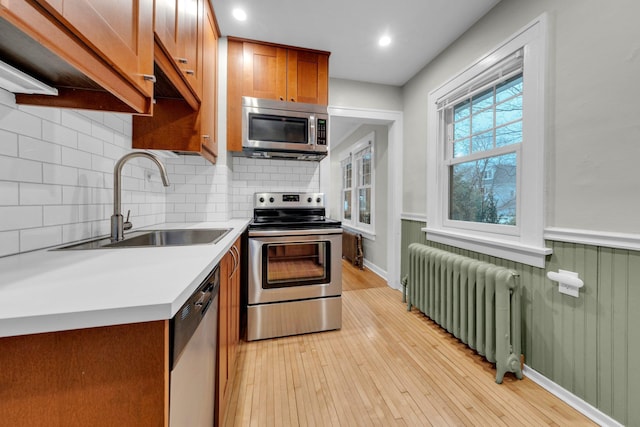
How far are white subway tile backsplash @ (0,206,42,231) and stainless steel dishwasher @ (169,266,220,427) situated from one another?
67 centimetres

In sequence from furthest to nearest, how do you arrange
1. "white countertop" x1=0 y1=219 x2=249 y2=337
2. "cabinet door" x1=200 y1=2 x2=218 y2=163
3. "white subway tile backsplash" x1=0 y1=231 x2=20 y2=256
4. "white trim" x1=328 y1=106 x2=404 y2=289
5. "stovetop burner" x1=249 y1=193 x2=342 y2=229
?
"white trim" x1=328 y1=106 x2=404 y2=289, "stovetop burner" x1=249 y1=193 x2=342 y2=229, "cabinet door" x1=200 y1=2 x2=218 y2=163, "white subway tile backsplash" x1=0 y1=231 x2=20 y2=256, "white countertop" x1=0 y1=219 x2=249 y2=337

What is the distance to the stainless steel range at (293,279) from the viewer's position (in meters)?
1.97

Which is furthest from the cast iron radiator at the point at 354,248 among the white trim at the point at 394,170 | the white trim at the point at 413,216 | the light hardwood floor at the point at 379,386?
the light hardwood floor at the point at 379,386

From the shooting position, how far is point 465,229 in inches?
85.3

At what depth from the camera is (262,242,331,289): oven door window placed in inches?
78.6

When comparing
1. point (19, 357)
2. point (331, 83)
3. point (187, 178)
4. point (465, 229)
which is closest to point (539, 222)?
point (465, 229)

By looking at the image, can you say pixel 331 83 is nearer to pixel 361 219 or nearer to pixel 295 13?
pixel 295 13

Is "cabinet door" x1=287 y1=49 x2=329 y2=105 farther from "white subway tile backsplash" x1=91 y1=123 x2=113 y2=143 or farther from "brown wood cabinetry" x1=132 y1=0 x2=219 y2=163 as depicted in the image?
"white subway tile backsplash" x1=91 y1=123 x2=113 y2=143

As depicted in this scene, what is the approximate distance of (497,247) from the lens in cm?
178

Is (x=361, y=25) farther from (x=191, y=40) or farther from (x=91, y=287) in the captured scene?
(x=91, y=287)

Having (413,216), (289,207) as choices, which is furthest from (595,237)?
(289,207)

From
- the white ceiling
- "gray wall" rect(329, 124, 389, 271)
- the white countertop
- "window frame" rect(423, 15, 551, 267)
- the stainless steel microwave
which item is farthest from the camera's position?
"gray wall" rect(329, 124, 389, 271)

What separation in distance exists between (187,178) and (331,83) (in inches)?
72.2

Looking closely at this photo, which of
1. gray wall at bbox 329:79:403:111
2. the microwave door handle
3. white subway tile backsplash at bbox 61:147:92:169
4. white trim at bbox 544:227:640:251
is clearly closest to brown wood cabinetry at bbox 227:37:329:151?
the microwave door handle
